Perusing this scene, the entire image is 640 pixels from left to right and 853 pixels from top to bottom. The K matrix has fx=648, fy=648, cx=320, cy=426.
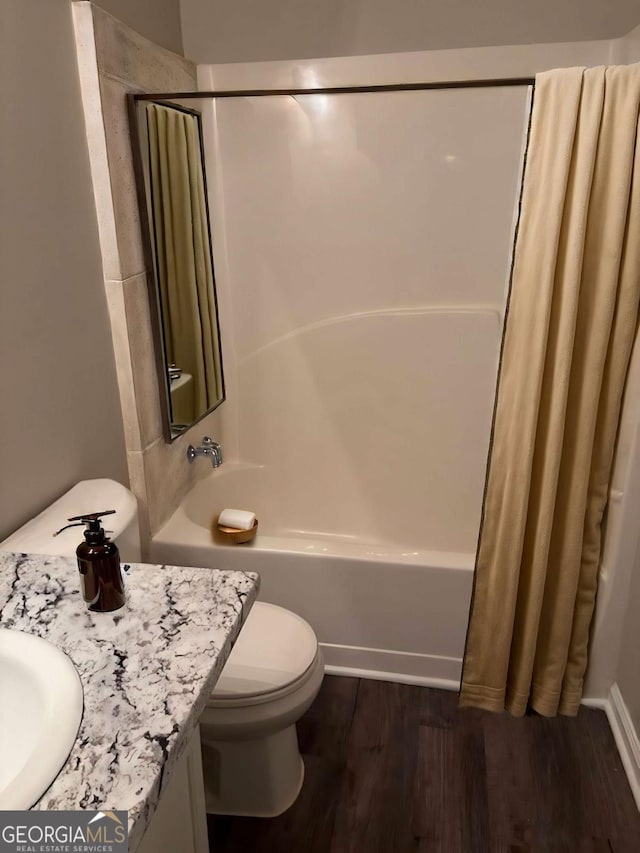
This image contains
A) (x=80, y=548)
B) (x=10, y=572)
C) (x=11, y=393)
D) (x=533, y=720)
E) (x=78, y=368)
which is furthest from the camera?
(x=533, y=720)

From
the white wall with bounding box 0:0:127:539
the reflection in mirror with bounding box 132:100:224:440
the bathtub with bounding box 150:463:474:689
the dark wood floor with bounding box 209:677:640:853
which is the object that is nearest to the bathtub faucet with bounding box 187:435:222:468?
the reflection in mirror with bounding box 132:100:224:440

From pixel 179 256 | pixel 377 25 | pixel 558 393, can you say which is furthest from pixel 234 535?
pixel 377 25

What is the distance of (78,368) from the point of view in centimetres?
167

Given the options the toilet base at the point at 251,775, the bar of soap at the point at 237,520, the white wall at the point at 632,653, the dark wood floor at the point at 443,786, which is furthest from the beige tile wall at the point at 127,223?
the white wall at the point at 632,653

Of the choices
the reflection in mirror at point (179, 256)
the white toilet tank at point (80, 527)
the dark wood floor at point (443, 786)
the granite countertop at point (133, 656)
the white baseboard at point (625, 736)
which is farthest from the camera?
the reflection in mirror at point (179, 256)

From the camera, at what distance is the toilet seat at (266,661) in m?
1.53

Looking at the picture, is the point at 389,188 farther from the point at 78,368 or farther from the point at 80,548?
the point at 80,548

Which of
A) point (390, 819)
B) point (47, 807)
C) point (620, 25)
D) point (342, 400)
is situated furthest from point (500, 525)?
A: point (620, 25)

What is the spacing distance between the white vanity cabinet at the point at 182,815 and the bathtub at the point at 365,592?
98cm

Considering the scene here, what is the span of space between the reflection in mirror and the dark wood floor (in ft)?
3.62

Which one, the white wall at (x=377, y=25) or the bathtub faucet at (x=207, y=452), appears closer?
the white wall at (x=377, y=25)

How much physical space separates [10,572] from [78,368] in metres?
0.67

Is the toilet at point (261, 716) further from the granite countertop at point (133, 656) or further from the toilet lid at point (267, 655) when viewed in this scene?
the granite countertop at point (133, 656)

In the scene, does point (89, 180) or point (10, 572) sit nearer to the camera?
point (10, 572)
